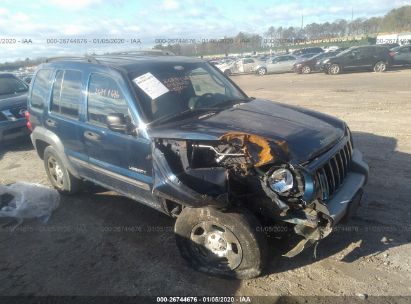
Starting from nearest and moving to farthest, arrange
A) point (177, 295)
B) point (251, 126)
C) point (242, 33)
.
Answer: point (177, 295)
point (251, 126)
point (242, 33)

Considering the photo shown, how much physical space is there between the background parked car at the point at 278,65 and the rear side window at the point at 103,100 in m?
24.7

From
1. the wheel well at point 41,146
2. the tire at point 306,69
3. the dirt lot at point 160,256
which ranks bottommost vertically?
the tire at point 306,69

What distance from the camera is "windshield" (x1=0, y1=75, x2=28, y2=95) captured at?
9.32m

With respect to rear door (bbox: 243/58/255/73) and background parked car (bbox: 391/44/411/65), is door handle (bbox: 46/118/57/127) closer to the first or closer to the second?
background parked car (bbox: 391/44/411/65)

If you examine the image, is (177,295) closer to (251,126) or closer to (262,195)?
(262,195)

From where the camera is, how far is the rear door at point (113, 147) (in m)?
3.69

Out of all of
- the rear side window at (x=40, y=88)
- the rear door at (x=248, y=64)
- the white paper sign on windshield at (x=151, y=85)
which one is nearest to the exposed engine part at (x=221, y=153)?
the white paper sign on windshield at (x=151, y=85)

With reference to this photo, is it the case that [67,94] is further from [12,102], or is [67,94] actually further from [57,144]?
[12,102]

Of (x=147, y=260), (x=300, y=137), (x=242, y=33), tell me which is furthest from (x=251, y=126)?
(x=242, y=33)

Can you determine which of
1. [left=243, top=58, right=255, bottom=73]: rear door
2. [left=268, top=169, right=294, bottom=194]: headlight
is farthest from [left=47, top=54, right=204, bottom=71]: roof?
[left=243, top=58, right=255, bottom=73]: rear door

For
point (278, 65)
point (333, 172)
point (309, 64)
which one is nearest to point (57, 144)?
point (333, 172)

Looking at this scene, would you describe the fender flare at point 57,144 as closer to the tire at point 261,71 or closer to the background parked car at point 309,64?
the background parked car at point 309,64

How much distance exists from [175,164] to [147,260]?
3.63ft

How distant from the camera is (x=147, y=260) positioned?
366 cm
